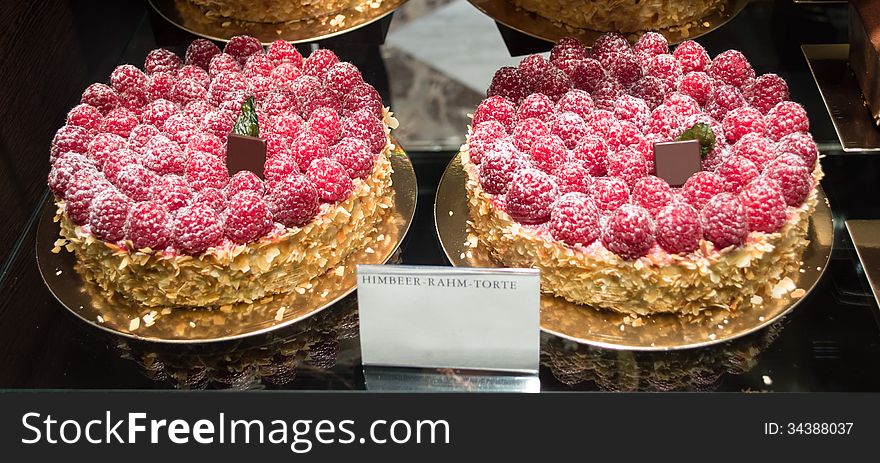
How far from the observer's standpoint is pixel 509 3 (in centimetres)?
271

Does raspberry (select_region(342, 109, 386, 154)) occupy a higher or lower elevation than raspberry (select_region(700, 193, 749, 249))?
higher

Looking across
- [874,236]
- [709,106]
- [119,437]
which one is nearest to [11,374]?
[119,437]

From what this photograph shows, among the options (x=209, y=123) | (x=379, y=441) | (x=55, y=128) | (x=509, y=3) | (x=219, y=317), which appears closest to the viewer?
(x=379, y=441)

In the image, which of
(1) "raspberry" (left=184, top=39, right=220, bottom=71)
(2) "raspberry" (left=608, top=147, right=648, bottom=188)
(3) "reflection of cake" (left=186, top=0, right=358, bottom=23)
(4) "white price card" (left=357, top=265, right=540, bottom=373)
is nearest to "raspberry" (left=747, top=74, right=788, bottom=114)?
(2) "raspberry" (left=608, top=147, right=648, bottom=188)

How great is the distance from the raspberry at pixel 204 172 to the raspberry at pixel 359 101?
34 cm

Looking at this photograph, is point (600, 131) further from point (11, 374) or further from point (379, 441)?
point (11, 374)

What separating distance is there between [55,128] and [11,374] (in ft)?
2.77

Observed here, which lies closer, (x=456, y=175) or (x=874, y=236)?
(x=874, y=236)

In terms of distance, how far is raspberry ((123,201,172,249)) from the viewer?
1830 mm

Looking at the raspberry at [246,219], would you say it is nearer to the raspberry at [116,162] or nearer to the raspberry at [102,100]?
the raspberry at [116,162]

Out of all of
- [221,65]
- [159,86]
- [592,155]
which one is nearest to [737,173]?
[592,155]

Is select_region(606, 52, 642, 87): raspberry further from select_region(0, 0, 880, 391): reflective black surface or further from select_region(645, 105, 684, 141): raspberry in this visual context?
select_region(0, 0, 880, 391): reflective black surface

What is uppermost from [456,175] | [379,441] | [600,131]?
[600,131]

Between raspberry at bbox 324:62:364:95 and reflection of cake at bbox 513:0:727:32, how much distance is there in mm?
690
